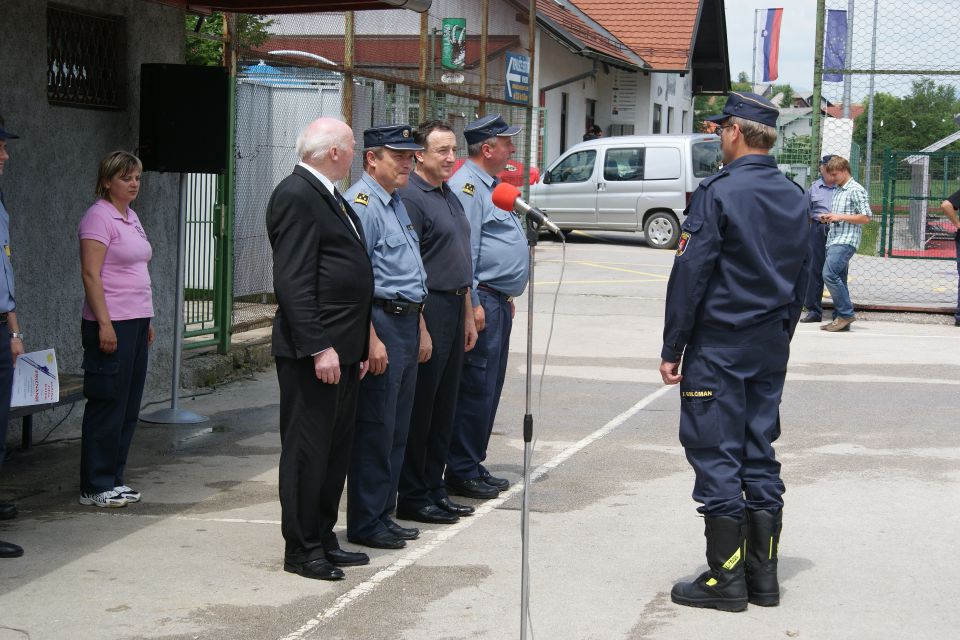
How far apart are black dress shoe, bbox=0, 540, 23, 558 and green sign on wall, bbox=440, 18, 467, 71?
10591 mm

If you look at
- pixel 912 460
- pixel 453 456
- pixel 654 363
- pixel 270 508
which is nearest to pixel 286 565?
pixel 270 508

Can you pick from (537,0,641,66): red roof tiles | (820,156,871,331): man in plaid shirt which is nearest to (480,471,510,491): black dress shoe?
(820,156,871,331): man in plaid shirt

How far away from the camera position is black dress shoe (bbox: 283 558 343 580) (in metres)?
5.43

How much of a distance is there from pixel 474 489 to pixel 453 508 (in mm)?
422

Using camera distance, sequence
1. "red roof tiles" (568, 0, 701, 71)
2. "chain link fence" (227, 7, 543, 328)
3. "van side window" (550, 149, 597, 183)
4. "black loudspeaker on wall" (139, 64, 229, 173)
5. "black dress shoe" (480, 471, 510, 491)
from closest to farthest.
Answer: "black dress shoe" (480, 471, 510, 491) → "black loudspeaker on wall" (139, 64, 229, 173) → "chain link fence" (227, 7, 543, 328) → "van side window" (550, 149, 597, 183) → "red roof tiles" (568, 0, 701, 71)

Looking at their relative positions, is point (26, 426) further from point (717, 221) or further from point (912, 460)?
point (912, 460)

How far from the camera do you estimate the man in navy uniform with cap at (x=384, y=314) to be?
5.82 meters

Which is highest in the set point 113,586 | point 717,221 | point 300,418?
point 717,221

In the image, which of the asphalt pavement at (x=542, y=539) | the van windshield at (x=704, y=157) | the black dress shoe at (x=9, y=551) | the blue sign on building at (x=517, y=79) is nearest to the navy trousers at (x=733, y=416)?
the asphalt pavement at (x=542, y=539)

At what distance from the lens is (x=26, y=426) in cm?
780

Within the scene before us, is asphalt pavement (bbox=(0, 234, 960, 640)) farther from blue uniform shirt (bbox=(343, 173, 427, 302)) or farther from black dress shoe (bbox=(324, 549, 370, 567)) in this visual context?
blue uniform shirt (bbox=(343, 173, 427, 302))

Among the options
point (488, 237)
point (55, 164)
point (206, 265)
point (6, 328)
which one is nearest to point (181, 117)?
point (55, 164)

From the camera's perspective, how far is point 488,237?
6898 millimetres

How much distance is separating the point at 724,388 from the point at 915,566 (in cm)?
145
